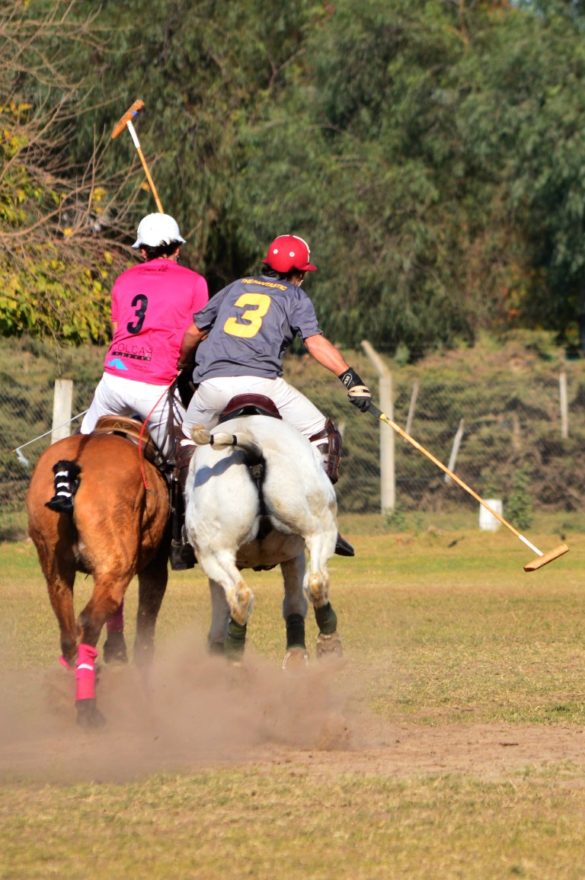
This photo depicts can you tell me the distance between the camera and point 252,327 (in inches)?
343

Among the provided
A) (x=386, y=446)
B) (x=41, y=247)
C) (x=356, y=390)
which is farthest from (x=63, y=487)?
(x=386, y=446)

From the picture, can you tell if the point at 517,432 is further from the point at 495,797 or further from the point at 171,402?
the point at 495,797

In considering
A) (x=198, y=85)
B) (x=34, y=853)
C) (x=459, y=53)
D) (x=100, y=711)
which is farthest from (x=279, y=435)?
(x=459, y=53)

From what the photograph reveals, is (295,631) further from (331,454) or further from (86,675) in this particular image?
(86,675)

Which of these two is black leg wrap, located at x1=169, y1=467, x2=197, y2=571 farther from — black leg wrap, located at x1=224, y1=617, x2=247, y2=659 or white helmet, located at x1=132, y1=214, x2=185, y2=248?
white helmet, located at x1=132, y1=214, x2=185, y2=248

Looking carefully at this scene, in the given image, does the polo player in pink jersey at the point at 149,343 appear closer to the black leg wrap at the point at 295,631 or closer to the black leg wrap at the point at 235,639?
the black leg wrap at the point at 295,631

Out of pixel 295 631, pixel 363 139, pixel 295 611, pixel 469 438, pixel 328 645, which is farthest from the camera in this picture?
pixel 363 139

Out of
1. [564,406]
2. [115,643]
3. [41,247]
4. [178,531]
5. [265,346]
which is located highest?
[265,346]

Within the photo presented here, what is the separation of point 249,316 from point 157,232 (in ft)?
3.49

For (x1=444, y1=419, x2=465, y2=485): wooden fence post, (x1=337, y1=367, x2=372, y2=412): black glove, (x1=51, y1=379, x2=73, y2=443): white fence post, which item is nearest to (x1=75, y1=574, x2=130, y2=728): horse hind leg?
(x1=337, y1=367, x2=372, y2=412): black glove

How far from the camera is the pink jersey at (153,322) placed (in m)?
9.30

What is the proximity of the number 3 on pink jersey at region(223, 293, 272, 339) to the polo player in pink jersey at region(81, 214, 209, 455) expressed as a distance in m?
0.59

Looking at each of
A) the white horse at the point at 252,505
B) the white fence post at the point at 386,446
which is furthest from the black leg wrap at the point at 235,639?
the white fence post at the point at 386,446

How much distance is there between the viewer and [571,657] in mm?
11438
